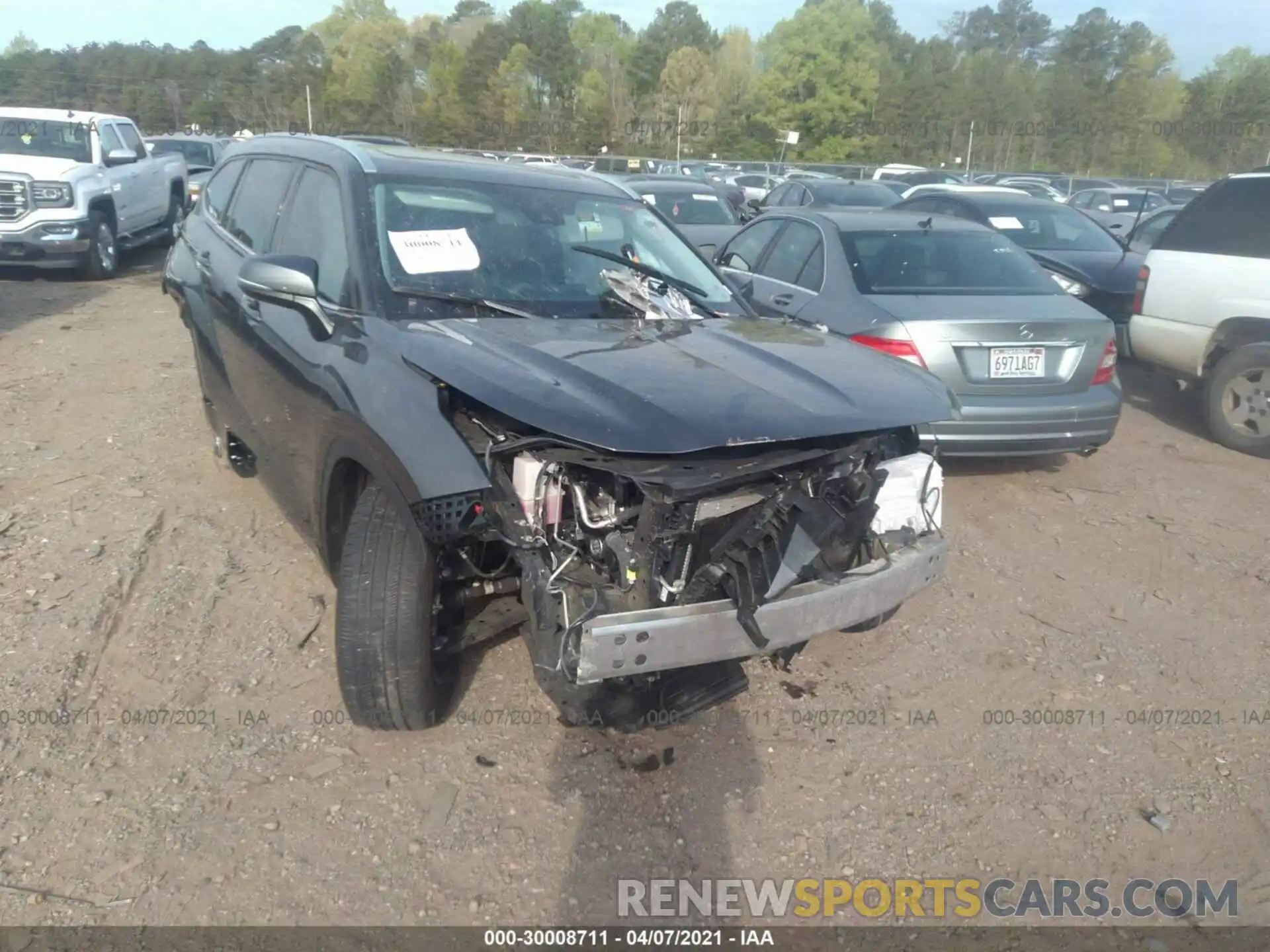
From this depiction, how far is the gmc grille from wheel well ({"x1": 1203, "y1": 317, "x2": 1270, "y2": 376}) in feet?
40.1

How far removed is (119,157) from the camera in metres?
12.8

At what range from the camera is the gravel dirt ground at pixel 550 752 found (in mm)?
2865

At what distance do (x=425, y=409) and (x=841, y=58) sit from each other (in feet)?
218

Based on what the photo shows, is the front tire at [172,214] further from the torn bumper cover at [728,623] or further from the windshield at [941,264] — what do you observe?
the torn bumper cover at [728,623]

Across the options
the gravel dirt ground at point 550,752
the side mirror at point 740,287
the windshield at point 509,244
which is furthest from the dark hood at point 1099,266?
the windshield at point 509,244

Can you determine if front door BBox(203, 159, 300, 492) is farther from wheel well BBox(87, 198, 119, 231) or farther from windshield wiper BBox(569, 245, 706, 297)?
wheel well BBox(87, 198, 119, 231)

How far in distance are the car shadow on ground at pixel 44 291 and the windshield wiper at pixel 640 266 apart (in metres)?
7.53

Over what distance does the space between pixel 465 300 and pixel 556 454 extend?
107 centimetres

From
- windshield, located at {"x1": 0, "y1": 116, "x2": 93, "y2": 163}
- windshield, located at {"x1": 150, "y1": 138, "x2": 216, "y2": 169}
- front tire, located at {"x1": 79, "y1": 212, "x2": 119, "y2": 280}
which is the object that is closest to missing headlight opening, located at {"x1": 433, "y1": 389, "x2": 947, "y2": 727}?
front tire, located at {"x1": 79, "y1": 212, "x2": 119, "y2": 280}

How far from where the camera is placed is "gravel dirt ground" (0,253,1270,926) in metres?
2.87

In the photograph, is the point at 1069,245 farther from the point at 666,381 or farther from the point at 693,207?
the point at 666,381

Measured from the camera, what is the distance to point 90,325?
9.82 meters

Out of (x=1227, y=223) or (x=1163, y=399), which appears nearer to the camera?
(x=1227, y=223)

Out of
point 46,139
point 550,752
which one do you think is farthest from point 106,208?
point 550,752
